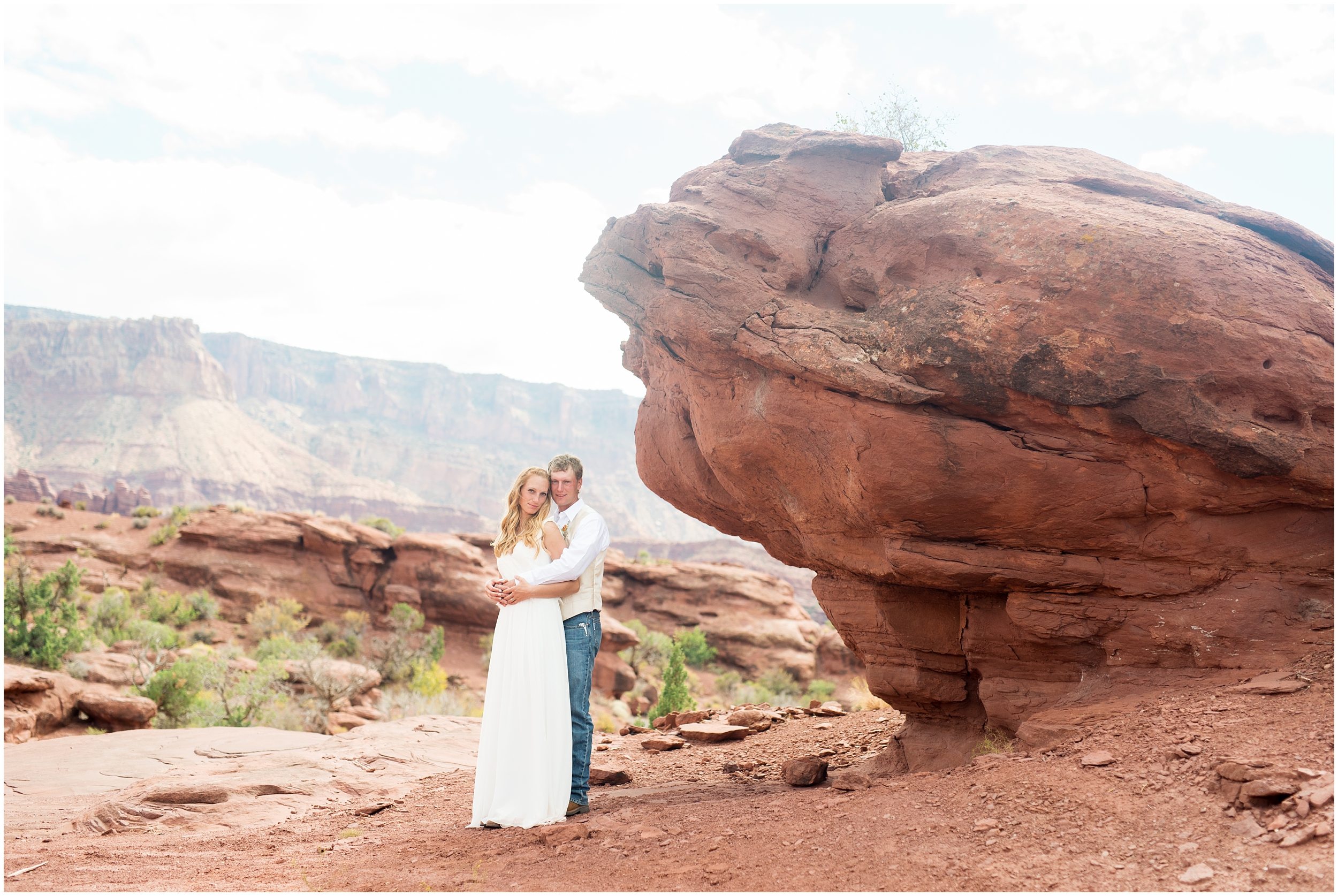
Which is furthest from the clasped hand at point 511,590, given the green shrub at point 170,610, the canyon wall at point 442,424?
the canyon wall at point 442,424

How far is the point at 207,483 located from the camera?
7856cm

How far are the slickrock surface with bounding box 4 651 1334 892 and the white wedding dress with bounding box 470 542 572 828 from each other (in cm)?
24

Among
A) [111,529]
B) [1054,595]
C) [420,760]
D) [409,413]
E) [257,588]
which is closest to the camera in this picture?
[1054,595]

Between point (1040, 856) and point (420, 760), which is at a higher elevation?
point (1040, 856)

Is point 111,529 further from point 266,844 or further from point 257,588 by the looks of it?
point 266,844

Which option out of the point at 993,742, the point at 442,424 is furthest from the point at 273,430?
the point at 993,742

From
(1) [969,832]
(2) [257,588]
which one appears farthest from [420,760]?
(2) [257,588]

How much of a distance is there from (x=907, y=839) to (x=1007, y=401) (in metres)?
3.14

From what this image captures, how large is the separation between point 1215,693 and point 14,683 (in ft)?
51.4

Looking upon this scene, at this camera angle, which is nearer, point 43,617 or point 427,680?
point 43,617

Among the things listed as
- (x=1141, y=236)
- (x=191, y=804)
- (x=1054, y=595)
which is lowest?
(x=191, y=804)

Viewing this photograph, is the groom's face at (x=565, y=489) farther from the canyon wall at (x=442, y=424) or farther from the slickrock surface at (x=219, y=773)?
the canyon wall at (x=442, y=424)

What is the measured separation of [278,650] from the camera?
23.9 meters

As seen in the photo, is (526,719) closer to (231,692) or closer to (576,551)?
(576,551)
